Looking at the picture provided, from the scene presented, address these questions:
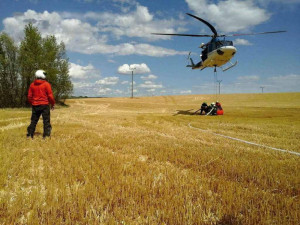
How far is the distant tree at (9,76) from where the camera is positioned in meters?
43.3

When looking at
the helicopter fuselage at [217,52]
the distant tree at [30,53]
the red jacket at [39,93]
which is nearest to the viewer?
the red jacket at [39,93]

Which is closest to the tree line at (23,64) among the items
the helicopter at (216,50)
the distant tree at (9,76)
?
the distant tree at (9,76)

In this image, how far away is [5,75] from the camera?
4375 cm

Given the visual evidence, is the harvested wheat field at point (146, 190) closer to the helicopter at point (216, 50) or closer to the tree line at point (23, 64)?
the helicopter at point (216, 50)

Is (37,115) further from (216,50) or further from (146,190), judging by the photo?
(216,50)

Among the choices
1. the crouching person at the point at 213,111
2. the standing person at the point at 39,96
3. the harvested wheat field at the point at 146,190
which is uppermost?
the standing person at the point at 39,96

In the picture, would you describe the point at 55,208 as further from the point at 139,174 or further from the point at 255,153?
the point at 255,153

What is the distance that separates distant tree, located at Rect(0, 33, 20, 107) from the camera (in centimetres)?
4331

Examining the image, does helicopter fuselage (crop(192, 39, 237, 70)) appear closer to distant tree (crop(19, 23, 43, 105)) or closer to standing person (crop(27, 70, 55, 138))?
standing person (crop(27, 70, 55, 138))

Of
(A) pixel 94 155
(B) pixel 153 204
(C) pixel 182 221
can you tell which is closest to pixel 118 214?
(B) pixel 153 204

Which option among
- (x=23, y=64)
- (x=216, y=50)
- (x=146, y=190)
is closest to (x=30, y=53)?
(x=23, y=64)

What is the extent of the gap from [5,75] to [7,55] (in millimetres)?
4571

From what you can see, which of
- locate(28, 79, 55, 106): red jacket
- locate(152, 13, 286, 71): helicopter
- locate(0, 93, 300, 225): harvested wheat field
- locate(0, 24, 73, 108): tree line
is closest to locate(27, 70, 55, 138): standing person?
locate(28, 79, 55, 106): red jacket

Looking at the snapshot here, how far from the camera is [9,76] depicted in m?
44.4
